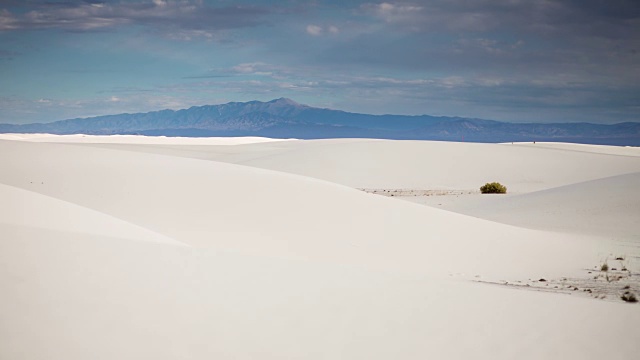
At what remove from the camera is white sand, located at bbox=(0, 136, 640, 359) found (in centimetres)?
678

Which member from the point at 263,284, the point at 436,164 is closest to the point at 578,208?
the point at 263,284

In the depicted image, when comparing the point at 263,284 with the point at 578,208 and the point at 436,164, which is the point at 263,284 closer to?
the point at 578,208

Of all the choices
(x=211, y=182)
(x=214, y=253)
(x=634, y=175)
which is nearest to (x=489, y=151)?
(x=634, y=175)

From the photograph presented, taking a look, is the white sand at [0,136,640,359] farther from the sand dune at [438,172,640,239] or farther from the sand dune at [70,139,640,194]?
the sand dune at [70,139,640,194]

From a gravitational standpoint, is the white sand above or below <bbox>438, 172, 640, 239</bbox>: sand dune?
above

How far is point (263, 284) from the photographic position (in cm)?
874

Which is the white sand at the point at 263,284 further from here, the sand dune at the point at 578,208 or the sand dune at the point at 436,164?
the sand dune at the point at 436,164

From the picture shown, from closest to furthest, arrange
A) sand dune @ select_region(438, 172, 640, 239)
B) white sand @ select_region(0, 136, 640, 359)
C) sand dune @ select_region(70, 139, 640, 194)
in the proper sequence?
white sand @ select_region(0, 136, 640, 359) < sand dune @ select_region(438, 172, 640, 239) < sand dune @ select_region(70, 139, 640, 194)

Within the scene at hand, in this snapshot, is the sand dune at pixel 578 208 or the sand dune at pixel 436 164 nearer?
the sand dune at pixel 578 208

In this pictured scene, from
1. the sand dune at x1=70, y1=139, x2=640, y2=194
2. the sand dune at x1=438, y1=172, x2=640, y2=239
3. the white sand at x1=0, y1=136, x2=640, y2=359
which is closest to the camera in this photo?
the white sand at x1=0, y1=136, x2=640, y2=359

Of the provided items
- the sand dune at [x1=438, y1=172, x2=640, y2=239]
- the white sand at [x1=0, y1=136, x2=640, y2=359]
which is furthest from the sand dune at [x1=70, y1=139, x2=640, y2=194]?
the white sand at [x1=0, y1=136, x2=640, y2=359]

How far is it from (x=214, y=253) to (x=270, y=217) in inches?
306

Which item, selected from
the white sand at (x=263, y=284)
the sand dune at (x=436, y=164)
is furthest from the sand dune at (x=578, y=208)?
the sand dune at (x=436, y=164)

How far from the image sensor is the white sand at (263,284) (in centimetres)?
678
